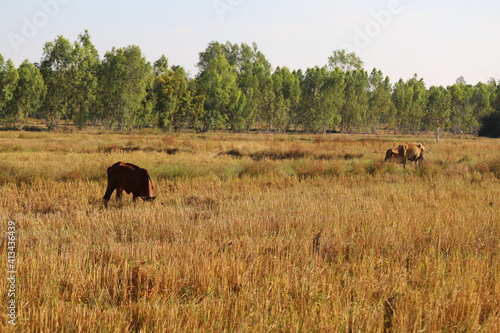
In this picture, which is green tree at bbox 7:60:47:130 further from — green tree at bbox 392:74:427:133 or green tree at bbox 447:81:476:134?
green tree at bbox 447:81:476:134

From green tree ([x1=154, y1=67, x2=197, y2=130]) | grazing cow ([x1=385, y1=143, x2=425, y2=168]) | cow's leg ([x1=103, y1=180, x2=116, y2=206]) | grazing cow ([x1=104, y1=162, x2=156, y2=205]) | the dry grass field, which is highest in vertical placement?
green tree ([x1=154, y1=67, x2=197, y2=130])

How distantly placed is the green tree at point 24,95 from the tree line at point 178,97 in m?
0.12

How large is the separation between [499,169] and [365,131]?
7053cm

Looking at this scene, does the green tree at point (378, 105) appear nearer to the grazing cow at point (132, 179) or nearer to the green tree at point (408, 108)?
the green tree at point (408, 108)

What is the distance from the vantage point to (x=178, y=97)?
54.0 metres

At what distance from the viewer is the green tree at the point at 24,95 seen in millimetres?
51750

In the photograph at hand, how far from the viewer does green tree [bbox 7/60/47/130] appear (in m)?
51.8

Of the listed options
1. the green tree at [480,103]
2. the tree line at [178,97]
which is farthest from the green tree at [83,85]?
the green tree at [480,103]

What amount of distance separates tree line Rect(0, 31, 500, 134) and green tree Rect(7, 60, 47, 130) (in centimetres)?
12

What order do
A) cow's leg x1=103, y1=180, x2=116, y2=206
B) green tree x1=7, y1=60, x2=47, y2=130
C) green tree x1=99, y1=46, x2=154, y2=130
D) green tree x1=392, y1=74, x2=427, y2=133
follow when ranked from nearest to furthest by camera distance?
cow's leg x1=103, y1=180, x2=116, y2=206, green tree x1=99, y1=46, x2=154, y2=130, green tree x1=7, y1=60, x2=47, y2=130, green tree x1=392, y1=74, x2=427, y2=133

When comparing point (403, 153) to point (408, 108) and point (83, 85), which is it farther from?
point (408, 108)

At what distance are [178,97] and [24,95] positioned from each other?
21858mm

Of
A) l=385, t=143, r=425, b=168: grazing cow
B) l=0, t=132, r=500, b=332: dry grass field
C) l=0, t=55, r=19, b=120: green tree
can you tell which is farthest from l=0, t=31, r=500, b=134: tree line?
l=0, t=132, r=500, b=332: dry grass field

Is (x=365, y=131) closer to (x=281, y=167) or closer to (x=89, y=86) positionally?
(x=89, y=86)
